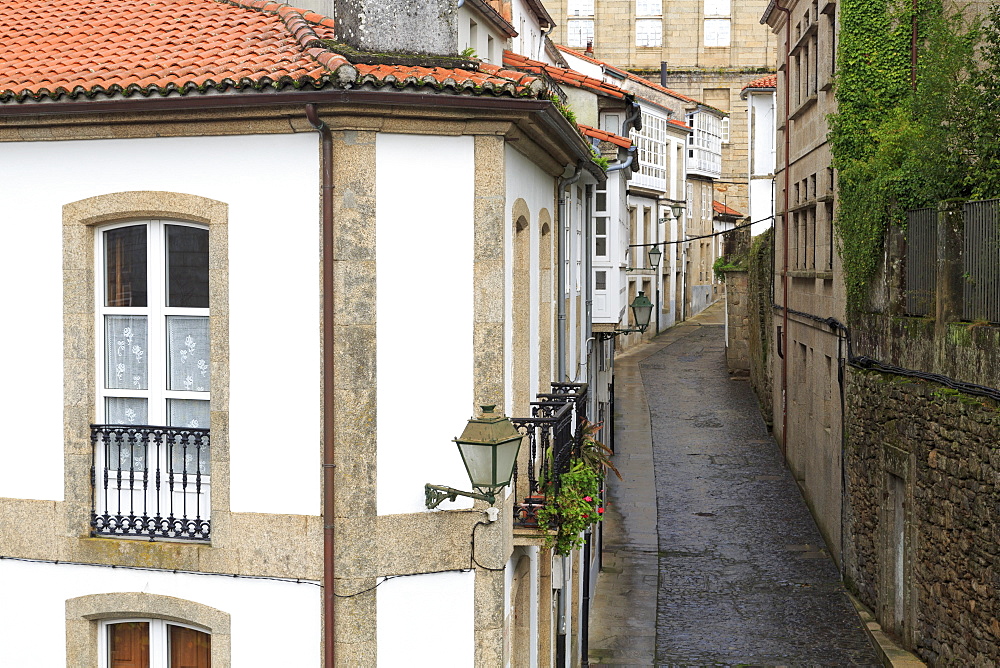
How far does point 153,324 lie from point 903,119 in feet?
39.7

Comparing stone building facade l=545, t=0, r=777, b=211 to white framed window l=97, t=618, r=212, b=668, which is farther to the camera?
stone building facade l=545, t=0, r=777, b=211

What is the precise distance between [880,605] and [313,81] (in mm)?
12868

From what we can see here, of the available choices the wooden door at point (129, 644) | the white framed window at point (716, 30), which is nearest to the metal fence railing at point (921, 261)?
the wooden door at point (129, 644)

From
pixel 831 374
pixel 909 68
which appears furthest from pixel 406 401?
pixel 831 374

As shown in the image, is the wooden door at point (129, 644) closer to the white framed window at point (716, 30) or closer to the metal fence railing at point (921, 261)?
the metal fence railing at point (921, 261)

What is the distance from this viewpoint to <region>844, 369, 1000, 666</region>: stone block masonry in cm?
1224

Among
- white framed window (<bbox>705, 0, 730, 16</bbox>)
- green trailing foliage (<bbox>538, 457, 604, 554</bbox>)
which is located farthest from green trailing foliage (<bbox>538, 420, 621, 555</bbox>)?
white framed window (<bbox>705, 0, 730, 16</bbox>)

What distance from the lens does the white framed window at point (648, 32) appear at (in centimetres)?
6544

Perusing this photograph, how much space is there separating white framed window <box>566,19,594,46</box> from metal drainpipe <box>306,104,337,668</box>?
58.2 m

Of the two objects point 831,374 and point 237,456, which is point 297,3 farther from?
point 831,374

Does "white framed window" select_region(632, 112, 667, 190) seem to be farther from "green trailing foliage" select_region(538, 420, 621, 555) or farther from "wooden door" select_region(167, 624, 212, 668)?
"wooden door" select_region(167, 624, 212, 668)

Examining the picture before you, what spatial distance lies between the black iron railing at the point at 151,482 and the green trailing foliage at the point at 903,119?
365 inches

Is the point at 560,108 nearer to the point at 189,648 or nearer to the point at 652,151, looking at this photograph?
the point at 189,648

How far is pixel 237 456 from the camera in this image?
9109 mm
